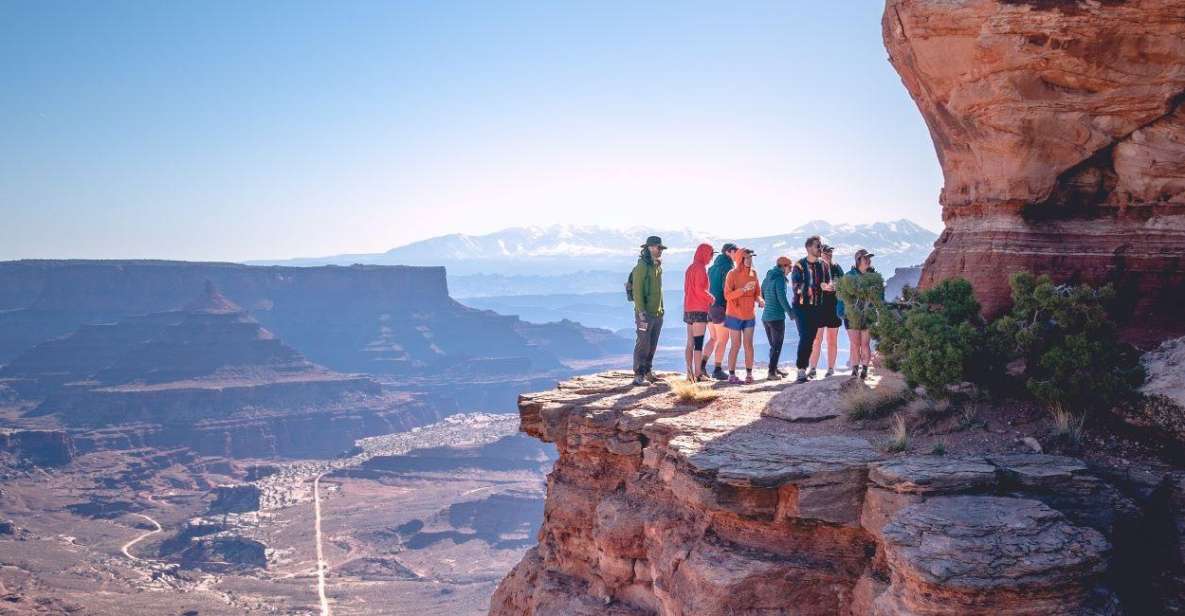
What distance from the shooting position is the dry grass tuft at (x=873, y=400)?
10.5 meters

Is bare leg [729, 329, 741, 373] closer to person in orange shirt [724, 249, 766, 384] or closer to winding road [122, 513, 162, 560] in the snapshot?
person in orange shirt [724, 249, 766, 384]

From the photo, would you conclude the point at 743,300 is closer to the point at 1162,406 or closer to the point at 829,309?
the point at 829,309

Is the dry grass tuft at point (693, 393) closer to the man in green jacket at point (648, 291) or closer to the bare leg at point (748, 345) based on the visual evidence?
the man in green jacket at point (648, 291)

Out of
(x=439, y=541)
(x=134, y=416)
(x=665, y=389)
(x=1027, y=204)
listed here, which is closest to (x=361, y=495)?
(x=439, y=541)

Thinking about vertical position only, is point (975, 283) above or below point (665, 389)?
above

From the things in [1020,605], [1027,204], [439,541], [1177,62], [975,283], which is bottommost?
[439,541]

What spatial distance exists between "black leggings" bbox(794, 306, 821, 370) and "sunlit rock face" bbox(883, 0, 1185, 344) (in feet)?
8.06

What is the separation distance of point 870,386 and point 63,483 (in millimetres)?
75968

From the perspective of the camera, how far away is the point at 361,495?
67188 millimetres

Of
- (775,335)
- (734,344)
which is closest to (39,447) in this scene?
(734,344)

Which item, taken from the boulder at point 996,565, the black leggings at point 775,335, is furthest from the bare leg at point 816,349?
the boulder at point 996,565

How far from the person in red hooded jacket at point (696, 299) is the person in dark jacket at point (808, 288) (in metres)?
1.41

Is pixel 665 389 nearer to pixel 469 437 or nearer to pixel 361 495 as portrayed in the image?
pixel 361 495

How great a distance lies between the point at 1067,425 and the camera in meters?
9.18
